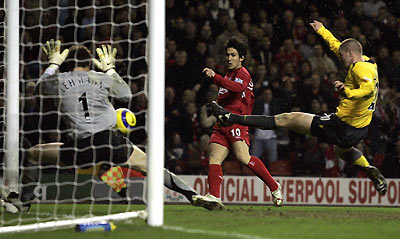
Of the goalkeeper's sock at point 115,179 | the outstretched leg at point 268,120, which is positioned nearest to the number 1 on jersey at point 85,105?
the goalkeeper's sock at point 115,179

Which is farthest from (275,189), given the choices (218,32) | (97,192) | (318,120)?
(218,32)


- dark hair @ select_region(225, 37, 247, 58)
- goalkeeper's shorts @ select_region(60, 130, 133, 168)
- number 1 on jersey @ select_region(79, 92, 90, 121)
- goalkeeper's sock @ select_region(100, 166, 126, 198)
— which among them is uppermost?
dark hair @ select_region(225, 37, 247, 58)

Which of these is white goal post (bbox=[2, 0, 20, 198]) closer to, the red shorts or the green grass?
A: the green grass

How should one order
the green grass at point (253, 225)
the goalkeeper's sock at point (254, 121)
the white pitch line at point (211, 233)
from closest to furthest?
1. the white pitch line at point (211, 233)
2. the green grass at point (253, 225)
3. the goalkeeper's sock at point (254, 121)

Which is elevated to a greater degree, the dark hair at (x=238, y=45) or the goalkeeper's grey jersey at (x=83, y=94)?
the dark hair at (x=238, y=45)

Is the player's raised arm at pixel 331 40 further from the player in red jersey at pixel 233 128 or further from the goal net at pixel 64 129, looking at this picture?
the goal net at pixel 64 129

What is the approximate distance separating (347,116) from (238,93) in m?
1.32

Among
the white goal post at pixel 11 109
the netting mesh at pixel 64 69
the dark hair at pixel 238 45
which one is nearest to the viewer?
the dark hair at pixel 238 45

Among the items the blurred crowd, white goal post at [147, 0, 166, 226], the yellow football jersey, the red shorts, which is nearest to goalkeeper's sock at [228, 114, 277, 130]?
the red shorts

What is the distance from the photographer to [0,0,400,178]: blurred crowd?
39.6 ft

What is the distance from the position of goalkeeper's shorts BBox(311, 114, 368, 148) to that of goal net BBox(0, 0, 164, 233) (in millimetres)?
1861

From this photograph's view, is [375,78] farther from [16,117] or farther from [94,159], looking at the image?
[16,117]

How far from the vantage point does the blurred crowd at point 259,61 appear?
12.1 m

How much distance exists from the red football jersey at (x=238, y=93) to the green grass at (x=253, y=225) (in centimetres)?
114
